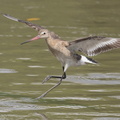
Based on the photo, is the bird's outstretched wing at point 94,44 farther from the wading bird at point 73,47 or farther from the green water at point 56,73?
the green water at point 56,73

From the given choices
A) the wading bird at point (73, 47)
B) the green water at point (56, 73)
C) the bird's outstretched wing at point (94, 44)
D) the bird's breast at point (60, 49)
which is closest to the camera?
the green water at point (56, 73)

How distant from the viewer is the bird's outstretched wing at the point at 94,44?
32.4ft

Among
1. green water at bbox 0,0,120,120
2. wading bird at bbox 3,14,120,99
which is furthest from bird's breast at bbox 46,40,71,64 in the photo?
green water at bbox 0,0,120,120

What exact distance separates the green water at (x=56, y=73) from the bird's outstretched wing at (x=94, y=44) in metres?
0.73

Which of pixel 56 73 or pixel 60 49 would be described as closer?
pixel 60 49

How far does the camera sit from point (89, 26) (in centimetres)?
1658

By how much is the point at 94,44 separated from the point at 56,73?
2030 mm

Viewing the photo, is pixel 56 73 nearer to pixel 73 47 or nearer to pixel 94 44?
pixel 73 47

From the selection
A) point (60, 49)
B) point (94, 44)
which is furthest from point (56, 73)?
point (94, 44)

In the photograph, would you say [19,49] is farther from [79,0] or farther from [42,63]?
[79,0]

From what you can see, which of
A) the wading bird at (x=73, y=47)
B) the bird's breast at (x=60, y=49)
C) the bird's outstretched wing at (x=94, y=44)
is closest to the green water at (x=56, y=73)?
the wading bird at (x=73, y=47)

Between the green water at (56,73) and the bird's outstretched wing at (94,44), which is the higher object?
the bird's outstretched wing at (94,44)

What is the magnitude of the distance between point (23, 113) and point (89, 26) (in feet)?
25.3

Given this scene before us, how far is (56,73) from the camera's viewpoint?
39.5 ft
